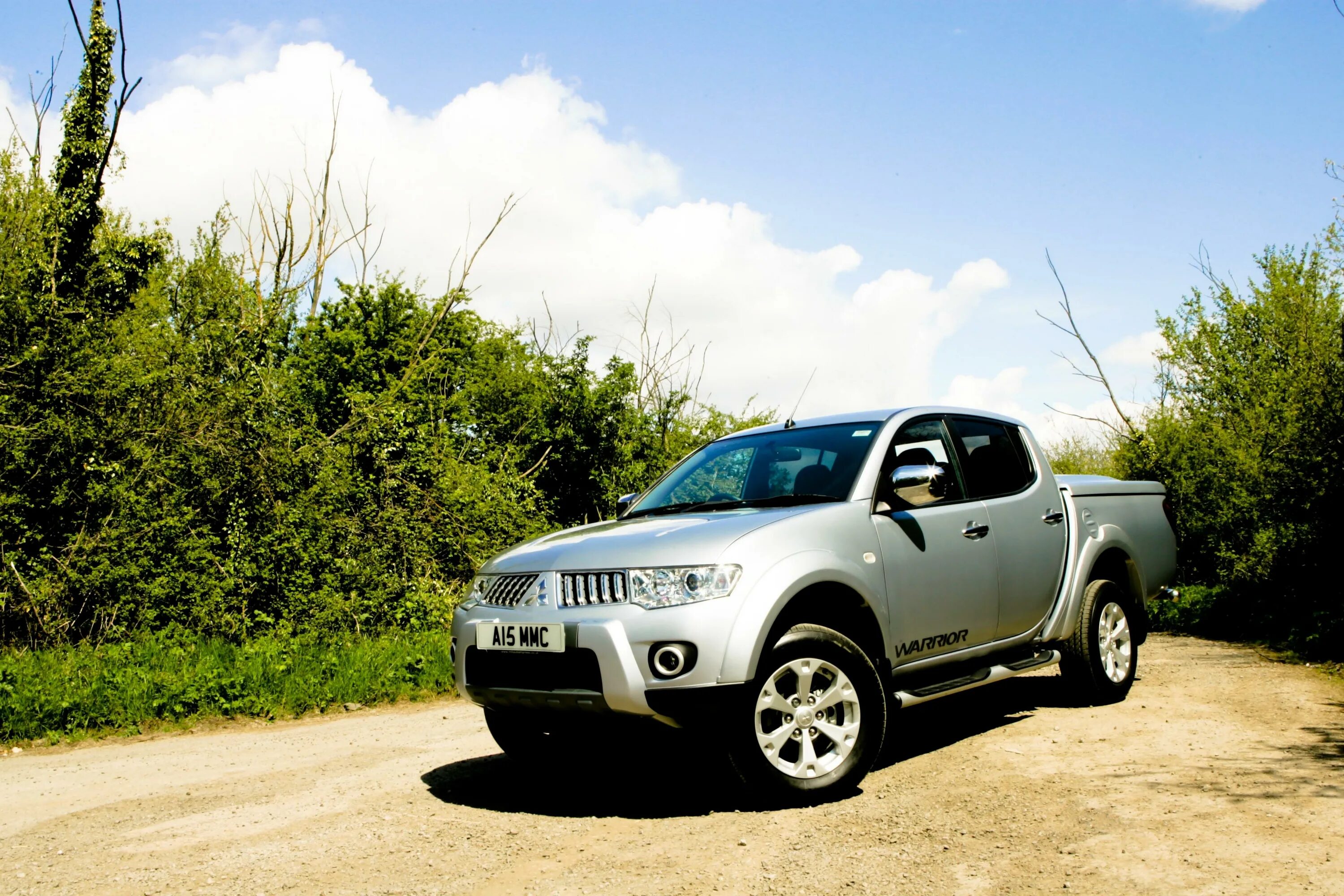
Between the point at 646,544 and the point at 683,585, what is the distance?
0.32 metres

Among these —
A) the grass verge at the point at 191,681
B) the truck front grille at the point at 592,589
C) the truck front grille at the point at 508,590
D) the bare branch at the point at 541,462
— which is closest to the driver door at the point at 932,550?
the truck front grille at the point at 592,589

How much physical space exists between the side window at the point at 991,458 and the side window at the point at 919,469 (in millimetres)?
150

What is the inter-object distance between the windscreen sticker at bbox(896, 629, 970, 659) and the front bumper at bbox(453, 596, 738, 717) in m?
1.27

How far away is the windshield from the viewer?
5523mm

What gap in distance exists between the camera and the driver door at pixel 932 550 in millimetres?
5262

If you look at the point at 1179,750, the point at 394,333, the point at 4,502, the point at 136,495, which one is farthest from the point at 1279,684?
the point at 394,333

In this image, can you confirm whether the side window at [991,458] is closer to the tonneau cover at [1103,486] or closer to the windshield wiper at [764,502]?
the tonneau cover at [1103,486]

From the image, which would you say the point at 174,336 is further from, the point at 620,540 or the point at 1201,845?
the point at 1201,845

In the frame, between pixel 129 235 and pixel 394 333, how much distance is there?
11.2 metres

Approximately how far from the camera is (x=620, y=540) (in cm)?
484

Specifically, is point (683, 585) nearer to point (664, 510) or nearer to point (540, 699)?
point (540, 699)

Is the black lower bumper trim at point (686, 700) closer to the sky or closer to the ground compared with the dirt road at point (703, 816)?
closer to the sky

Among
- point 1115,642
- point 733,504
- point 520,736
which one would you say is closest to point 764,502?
point 733,504

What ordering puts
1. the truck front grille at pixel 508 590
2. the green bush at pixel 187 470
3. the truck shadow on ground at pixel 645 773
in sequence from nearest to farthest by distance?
the truck shadow on ground at pixel 645 773 < the truck front grille at pixel 508 590 < the green bush at pixel 187 470
